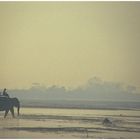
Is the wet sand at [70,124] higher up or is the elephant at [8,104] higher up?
the elephant at [8,104]

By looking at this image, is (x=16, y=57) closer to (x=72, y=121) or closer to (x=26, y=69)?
(x=26, y=69)

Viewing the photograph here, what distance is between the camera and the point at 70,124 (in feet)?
7.79

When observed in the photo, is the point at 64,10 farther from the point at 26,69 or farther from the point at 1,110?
the point at 1,110

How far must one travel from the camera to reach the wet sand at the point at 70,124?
2361 millimetres

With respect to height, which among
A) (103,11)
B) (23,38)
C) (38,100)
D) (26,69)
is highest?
(103,11)

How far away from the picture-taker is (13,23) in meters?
2.47

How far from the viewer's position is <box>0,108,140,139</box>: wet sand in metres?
2.36

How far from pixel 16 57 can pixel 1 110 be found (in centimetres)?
39

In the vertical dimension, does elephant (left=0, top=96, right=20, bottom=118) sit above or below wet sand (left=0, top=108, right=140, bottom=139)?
above

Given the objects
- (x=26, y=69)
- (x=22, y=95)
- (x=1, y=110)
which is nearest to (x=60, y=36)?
(x=26, y=69)

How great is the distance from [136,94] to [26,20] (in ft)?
3.12

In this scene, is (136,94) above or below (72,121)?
above

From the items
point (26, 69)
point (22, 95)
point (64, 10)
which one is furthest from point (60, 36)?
point (22, 95)

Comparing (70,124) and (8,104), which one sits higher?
(8,104)
